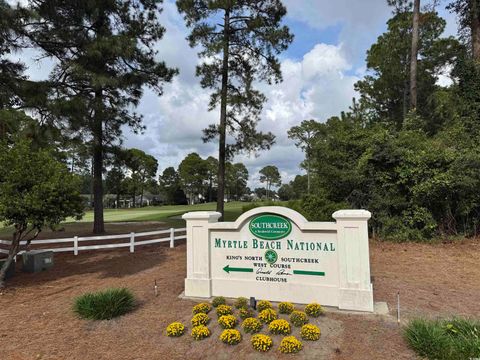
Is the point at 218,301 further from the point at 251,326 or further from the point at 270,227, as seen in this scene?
the point at 270,227

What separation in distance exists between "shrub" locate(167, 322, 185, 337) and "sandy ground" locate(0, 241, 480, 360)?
0.26ft

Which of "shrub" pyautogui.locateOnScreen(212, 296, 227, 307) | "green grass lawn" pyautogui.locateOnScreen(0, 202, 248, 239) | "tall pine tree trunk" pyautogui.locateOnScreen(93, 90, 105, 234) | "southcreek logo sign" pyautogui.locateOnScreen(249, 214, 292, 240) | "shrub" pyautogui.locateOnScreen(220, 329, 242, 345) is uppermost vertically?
"tall pine tree trunk" pyautogui.locateOnScreen(93, 90, 105, 234)

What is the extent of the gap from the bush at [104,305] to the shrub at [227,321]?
178cm

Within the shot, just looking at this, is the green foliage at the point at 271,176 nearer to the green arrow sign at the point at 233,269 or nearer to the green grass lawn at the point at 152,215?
the green grass lawn at the point at 152,215

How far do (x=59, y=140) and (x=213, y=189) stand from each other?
66.1m

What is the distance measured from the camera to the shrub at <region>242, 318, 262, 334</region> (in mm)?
4762

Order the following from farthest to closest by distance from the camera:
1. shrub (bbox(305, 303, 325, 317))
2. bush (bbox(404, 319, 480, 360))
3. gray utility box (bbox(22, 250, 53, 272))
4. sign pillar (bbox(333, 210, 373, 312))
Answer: gray utility box (bbox(22, 250, 53, 272)) < sign pillar (bbox(333, 210, 373, 312)) < shrub (bbox(305, 303, 325, 317)) < bush (bbox(404, 319, 480, 360))

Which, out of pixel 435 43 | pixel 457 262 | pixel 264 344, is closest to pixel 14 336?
pixel 264 344

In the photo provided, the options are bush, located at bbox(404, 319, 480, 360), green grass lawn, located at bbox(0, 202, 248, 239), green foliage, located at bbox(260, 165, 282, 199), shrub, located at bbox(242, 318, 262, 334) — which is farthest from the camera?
green foliage, located at bbox(260, 165, 282, 199)

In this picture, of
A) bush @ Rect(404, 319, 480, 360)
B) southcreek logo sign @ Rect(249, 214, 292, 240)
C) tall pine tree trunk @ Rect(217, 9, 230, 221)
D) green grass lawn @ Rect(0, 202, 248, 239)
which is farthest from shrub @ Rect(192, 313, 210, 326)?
tall pine tree trunk @ Rect(217, 9, 230, 221)

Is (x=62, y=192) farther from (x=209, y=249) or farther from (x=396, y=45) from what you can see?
(x=396, y=45)

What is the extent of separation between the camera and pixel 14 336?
5.09 meters

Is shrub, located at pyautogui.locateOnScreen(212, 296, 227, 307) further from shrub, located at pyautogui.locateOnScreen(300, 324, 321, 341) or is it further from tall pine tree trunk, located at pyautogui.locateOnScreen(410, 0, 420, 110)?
tall pine tree trunk, located at pyautogui.locateOnScreen(410, 0, 420, 110)

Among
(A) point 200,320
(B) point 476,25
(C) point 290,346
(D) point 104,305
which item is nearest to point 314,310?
(C) point 290,346
